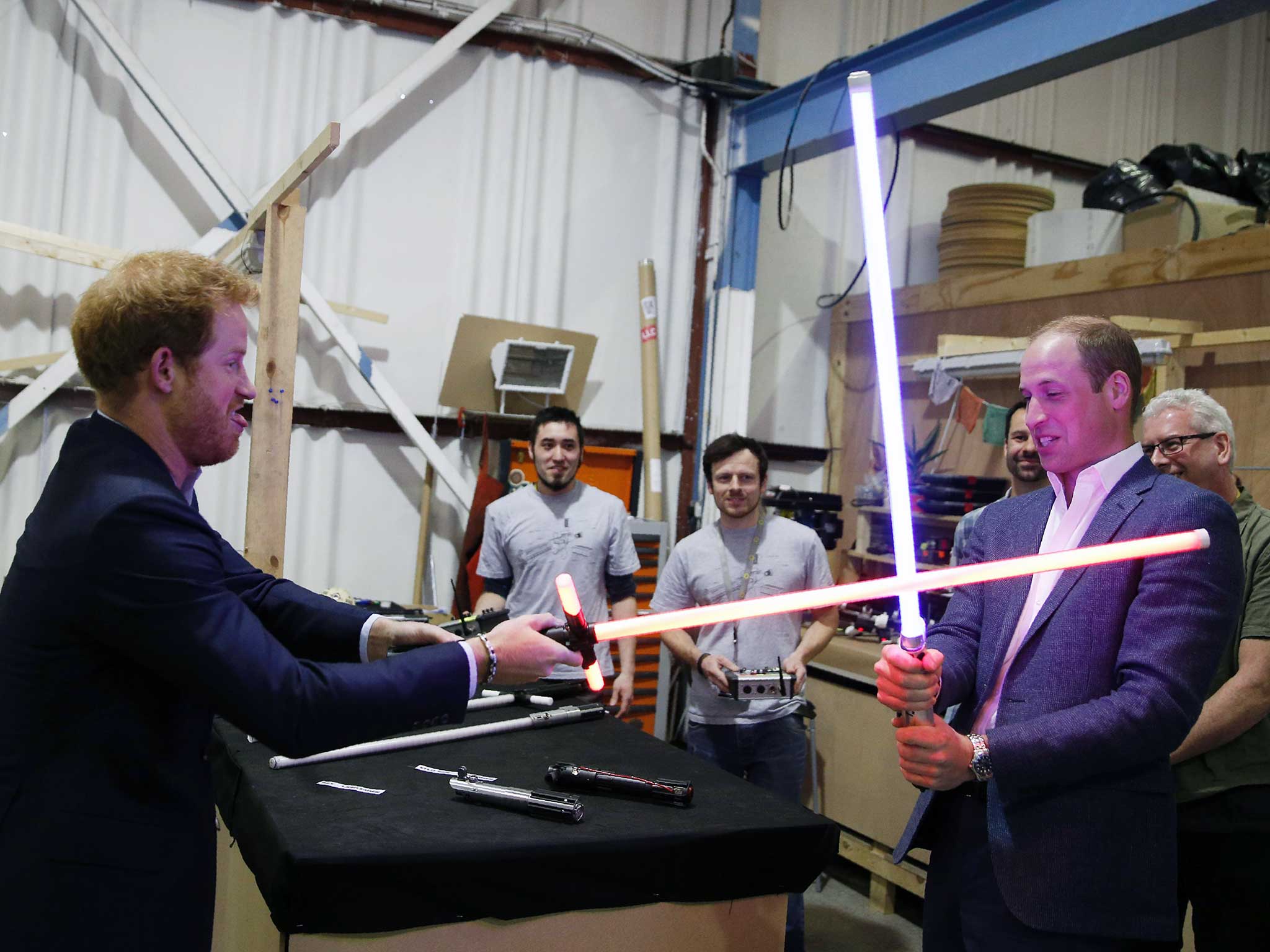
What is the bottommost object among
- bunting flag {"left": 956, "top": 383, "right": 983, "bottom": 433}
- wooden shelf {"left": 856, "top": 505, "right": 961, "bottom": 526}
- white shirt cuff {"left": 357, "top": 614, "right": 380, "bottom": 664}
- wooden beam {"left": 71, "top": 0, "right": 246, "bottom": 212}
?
white shirt cuff {"left": 357, "top": 614, "right": 380, "bottom": 664}

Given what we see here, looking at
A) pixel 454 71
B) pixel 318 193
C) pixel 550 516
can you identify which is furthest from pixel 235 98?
pixel 550 516

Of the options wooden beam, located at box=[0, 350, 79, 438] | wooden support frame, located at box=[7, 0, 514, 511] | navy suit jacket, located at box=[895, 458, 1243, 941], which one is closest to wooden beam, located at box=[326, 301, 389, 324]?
wooden support frame, located at box=[7, 0, 514, 511]

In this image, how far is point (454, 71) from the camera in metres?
Result: 5.23

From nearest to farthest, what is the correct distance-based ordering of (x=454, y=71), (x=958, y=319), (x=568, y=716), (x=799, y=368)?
→ (x=568, y=716)
(x=454, y=71)
(x=958, y=319)
(x=799, y=368)


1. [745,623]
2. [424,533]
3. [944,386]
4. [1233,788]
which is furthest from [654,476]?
[1233,788]

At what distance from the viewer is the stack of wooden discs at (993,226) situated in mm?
5648

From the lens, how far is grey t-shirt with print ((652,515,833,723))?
11.5 ft

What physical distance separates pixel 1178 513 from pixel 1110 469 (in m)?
0.14

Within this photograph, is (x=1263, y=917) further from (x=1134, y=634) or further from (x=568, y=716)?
(x=568, y=716)

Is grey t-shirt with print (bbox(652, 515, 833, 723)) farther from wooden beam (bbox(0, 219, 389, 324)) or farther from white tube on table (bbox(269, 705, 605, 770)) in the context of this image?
wooden beam (bbox(0, 219, 389, 324))

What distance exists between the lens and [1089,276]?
16.0 ft

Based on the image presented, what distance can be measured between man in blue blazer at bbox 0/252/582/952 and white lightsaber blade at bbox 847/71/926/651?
62 cm

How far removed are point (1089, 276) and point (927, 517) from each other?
1390 millimetres

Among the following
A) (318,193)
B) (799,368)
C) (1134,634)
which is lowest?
(1134,634)
